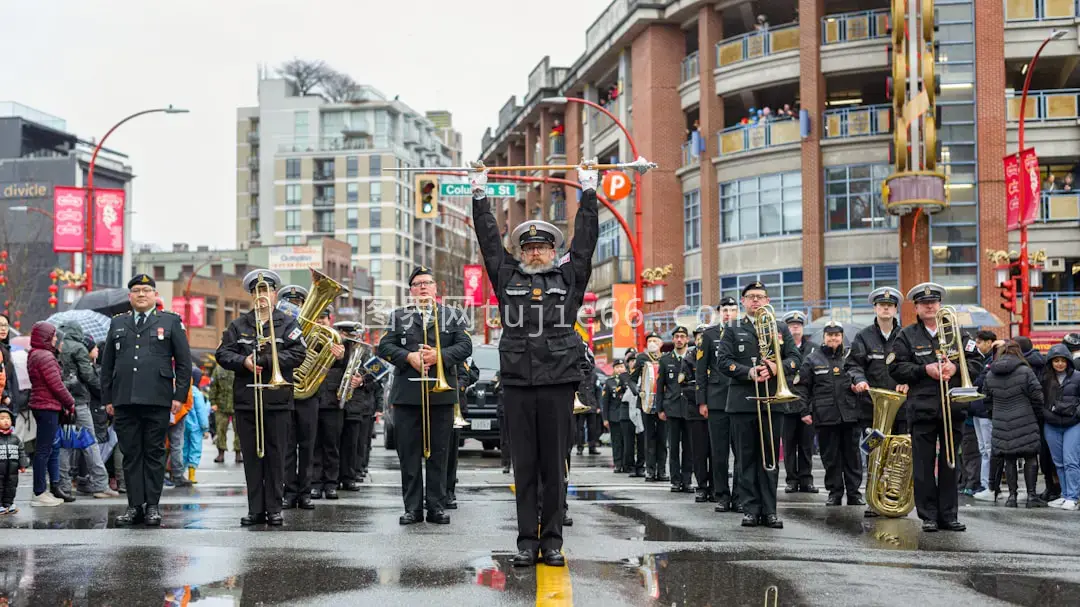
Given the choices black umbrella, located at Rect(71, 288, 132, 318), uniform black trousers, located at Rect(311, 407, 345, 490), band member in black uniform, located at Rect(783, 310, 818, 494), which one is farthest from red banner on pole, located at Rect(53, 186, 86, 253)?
band member in black uniform, located at Rect(783, 310, 818, 494)

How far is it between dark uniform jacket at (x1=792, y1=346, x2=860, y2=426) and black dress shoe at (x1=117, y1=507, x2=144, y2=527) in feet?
22.7

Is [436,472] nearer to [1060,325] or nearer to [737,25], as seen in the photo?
[1060,325]

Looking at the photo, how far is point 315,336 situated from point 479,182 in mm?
3786

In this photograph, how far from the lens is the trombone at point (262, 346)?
36.4 feet

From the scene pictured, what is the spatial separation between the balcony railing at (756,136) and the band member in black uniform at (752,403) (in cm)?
3403

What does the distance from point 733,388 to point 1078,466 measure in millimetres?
5254

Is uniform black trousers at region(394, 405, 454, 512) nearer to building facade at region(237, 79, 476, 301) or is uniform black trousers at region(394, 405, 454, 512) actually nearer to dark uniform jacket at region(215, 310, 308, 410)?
dark uniform jacket at region(215, 310, 308, 410)

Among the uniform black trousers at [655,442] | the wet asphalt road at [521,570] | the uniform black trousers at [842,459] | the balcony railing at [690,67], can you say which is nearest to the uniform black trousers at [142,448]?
the wet asphalt road at [521,570]

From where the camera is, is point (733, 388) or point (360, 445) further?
point (360, 445)

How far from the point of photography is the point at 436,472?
36.9 feet

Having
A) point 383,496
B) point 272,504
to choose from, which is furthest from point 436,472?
point 383,496

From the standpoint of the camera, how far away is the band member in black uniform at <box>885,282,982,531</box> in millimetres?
11188

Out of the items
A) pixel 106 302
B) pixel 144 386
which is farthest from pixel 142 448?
pixel 106 302

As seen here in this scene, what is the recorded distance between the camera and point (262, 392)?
1127 cm
